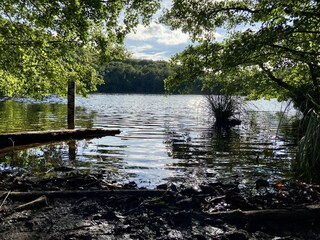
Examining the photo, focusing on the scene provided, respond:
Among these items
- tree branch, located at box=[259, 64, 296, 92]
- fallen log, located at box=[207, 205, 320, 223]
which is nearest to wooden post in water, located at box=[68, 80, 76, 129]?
tree branch, located at box=[259, 64, 296, 92]

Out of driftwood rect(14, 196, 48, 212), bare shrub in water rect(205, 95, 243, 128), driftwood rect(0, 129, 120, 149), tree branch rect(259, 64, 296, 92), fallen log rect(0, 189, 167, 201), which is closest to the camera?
driftwood rect(14, 196, 48, 212)

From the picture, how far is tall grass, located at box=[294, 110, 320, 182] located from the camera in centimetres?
745

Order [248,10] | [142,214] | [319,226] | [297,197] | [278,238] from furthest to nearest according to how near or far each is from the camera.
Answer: [248,10], [297,197], [142,214], [319,226], [278,238]

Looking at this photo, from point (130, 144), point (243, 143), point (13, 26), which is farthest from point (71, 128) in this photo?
point (243, 143)

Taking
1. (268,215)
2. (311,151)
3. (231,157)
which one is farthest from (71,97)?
(268,215)

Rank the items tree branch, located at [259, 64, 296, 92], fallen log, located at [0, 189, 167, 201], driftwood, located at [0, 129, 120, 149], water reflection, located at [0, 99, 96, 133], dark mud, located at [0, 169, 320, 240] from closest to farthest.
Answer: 1. dark mud, located at [0, 169, 320, 240]
2. fallen log, located at [0, 189, 167, 201]
3. driftwood, located at [0, 129, 120, 149]
4. tree branch, located at [259, 64, 296, 92]
5. water reflection, located at [0, 99, 96, 133]

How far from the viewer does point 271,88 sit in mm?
24094

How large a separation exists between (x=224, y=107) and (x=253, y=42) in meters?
17.8

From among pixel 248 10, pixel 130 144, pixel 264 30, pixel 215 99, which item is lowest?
pixel 130 144

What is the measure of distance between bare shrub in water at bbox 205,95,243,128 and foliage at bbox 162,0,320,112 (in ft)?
20.3

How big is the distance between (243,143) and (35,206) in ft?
47.9

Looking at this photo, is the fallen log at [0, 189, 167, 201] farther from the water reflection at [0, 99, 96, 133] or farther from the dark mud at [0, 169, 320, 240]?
the water reflection at [0, 99, 96, 133]

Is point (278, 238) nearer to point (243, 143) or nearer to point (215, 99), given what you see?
point (243, 143)

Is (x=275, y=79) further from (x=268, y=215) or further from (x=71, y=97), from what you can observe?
(x=268, y=215)
